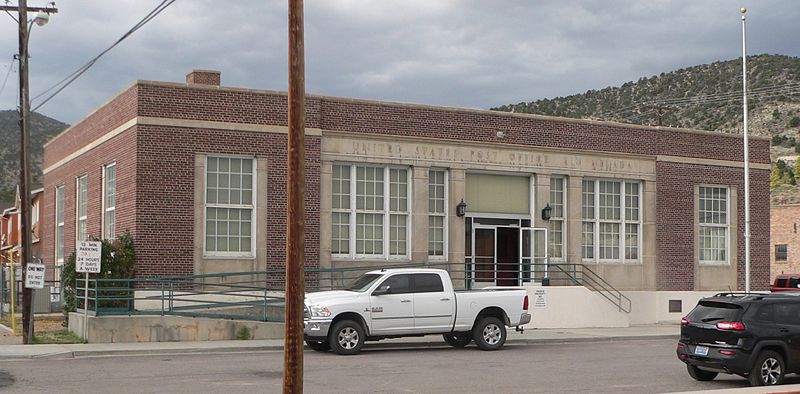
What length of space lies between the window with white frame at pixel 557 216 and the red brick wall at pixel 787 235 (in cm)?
3298

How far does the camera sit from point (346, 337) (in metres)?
21.8

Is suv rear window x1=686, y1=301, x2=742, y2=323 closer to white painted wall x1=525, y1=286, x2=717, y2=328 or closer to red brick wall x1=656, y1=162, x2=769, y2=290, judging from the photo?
white painted wall x1=525, y1=286, x2=717, y2=328

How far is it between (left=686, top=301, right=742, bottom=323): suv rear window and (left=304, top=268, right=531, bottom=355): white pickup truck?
6.52 metres

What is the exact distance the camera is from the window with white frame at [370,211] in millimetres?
29734

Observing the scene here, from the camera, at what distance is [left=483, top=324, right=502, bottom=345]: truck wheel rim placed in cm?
2342

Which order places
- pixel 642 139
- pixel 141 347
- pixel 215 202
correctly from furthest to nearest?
1. pixel 642 139
2. pixel 215 202
3. pixel 141 347

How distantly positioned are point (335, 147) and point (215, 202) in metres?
3.93

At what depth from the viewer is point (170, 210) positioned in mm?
27094

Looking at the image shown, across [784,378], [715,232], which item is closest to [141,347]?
[784,378]

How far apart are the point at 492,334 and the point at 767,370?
7.87 meters

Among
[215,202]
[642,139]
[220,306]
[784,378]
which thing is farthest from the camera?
[642,139]

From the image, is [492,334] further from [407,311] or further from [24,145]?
[24,145]

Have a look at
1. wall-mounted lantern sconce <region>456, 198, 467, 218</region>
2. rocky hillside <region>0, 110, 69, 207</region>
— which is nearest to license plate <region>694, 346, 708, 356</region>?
wall-mounted lantern sconce <region>456, 198, 467, 218</region>

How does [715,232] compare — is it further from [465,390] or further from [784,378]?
[465,390]
